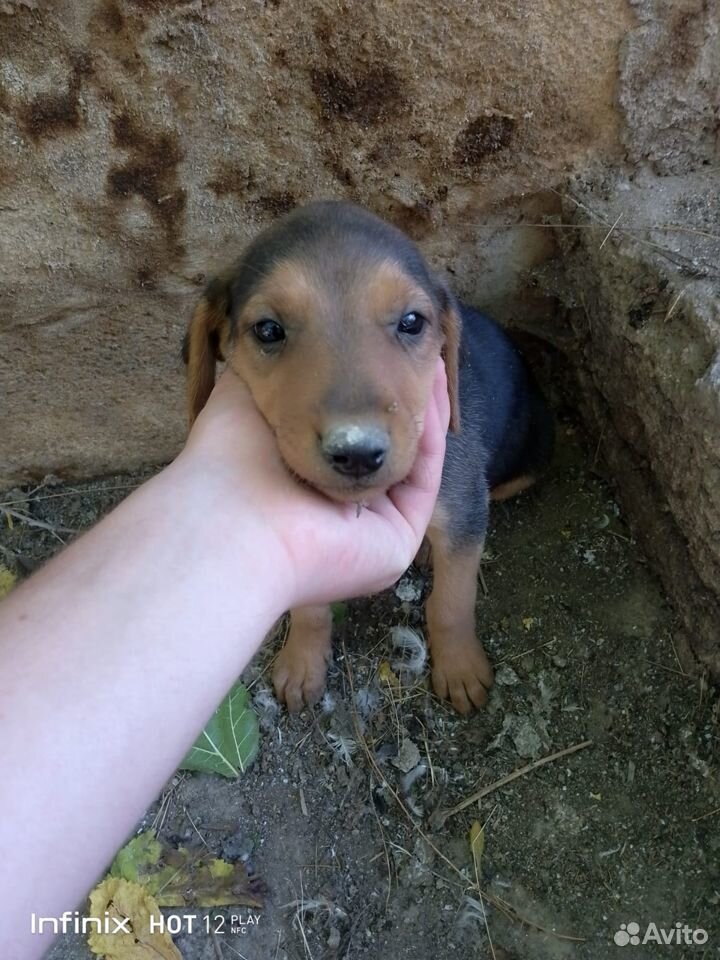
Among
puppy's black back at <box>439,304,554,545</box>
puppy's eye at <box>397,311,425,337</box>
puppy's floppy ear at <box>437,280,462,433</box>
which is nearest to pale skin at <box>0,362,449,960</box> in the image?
puppy's eye at <box>397,311,425,337</box>

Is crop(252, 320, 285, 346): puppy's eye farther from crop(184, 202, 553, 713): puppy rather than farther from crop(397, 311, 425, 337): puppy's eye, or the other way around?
crop(397, 311, 425, 337): puppy's eye

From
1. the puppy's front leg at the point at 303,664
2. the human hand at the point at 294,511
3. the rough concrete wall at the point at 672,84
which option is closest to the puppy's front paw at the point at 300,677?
the puppy's front leg at the point at 303,664

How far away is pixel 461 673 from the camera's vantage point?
9.32ft

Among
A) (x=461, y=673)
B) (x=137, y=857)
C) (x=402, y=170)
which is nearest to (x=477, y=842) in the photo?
(x=461, y=673)

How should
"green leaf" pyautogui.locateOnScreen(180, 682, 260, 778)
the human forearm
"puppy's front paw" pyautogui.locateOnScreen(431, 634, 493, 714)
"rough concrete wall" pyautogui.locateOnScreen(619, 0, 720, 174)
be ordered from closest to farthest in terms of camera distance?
the human forearm, "rough concrete wall" pyautogui.locateOnScreen(619, 0, 720, 174), "green leaf" pyautogui.locateOnScreen(180, 682, 260, 778), "puppy's front paw" pyautogui.locateOnScreen(431, 634, 493, 714)

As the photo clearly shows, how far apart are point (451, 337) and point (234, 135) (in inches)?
36.5

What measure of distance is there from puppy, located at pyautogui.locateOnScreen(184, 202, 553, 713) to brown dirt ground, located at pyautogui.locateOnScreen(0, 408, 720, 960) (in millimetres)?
168

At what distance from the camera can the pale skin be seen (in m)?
1.25

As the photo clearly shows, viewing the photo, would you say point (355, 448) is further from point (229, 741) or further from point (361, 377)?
point (229, 741)

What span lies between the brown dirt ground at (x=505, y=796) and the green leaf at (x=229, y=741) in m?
0.05

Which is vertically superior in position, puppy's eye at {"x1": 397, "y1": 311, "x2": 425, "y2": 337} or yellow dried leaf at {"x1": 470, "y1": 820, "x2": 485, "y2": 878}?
puppy's eye at {"x1": 397, "y1": 311, "x2": 425, "y2": 337}

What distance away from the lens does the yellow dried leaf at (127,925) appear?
2408mm

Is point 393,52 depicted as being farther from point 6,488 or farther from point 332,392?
point 6,488

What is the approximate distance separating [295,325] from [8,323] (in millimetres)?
1358
